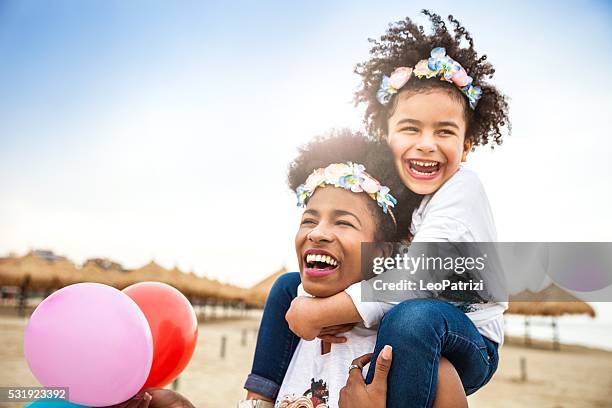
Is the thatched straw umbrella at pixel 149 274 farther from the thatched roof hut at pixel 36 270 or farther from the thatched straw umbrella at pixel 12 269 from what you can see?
the thatched straw umbrella at pixel 12 269

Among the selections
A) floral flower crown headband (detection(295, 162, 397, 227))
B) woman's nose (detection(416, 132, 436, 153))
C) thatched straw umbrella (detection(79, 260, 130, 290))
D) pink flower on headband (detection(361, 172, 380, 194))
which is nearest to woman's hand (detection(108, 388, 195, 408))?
floral flower crown headband (detection(295, 162, 397, 227))

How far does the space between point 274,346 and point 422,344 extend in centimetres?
74

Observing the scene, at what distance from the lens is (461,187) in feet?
6.31

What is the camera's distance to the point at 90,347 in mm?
1849

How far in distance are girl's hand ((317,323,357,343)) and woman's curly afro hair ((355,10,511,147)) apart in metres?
0.85

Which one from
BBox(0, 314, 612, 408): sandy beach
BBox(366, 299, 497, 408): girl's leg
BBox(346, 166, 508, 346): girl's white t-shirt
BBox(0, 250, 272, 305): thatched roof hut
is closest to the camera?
BBox(366, 299, 497, 408): girl's leg

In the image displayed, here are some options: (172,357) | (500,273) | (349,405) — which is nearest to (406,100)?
(500,273)

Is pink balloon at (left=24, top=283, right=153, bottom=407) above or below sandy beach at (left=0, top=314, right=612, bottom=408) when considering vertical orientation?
above

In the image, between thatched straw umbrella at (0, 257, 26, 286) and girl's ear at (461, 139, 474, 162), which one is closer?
girl's ear at (461, 139, 474, 162)

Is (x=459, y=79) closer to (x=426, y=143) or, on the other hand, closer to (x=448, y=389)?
(x=426, y=143)

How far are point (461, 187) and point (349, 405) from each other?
2.78 feet

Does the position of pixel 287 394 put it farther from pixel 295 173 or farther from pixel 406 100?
pixel 406 100

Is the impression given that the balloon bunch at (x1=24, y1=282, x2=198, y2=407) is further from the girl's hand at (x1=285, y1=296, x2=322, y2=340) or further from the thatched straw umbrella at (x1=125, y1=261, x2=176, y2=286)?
the thatched straw umbrella at (x1=125, y1=261, x2=176, y2=286)

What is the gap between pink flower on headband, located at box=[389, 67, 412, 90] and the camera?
2230 millimetres
